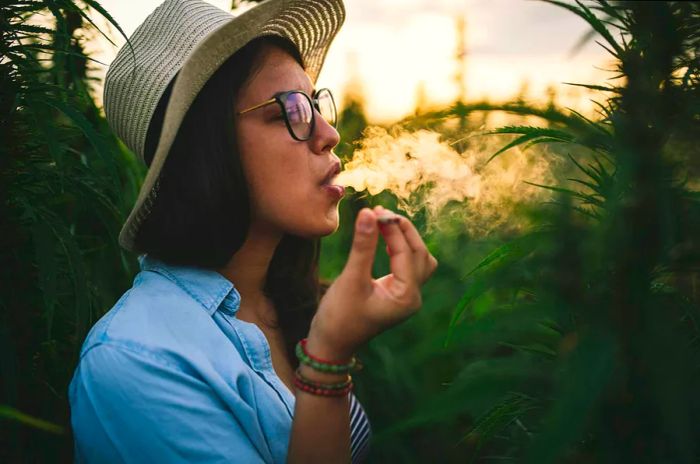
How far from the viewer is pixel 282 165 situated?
1494 millimetres

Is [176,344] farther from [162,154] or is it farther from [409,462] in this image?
[409,462]

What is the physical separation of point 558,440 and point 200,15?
1474 mm

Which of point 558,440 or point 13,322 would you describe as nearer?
point 558,440

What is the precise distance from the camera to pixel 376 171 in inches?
62.6

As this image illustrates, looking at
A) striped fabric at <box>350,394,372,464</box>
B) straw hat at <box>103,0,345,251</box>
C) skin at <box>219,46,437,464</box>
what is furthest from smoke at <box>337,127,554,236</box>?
striped fabric at <box>350,394,372,464</box>

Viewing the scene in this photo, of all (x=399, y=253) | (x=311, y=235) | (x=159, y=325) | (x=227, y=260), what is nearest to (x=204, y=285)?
(x=227, y=260)

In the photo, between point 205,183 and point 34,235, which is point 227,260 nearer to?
point 205,183

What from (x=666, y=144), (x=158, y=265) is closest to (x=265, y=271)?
(x=158, y=265)

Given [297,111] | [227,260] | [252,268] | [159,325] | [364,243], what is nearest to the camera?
[364,243]

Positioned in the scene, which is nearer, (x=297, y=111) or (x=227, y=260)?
(x=297, y=111)

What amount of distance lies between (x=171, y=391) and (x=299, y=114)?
2.55 feet

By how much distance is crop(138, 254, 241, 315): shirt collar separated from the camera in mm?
1510

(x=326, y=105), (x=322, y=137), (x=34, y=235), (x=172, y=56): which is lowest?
(x=34, y=235)

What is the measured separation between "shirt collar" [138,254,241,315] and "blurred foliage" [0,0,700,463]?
23 cm
